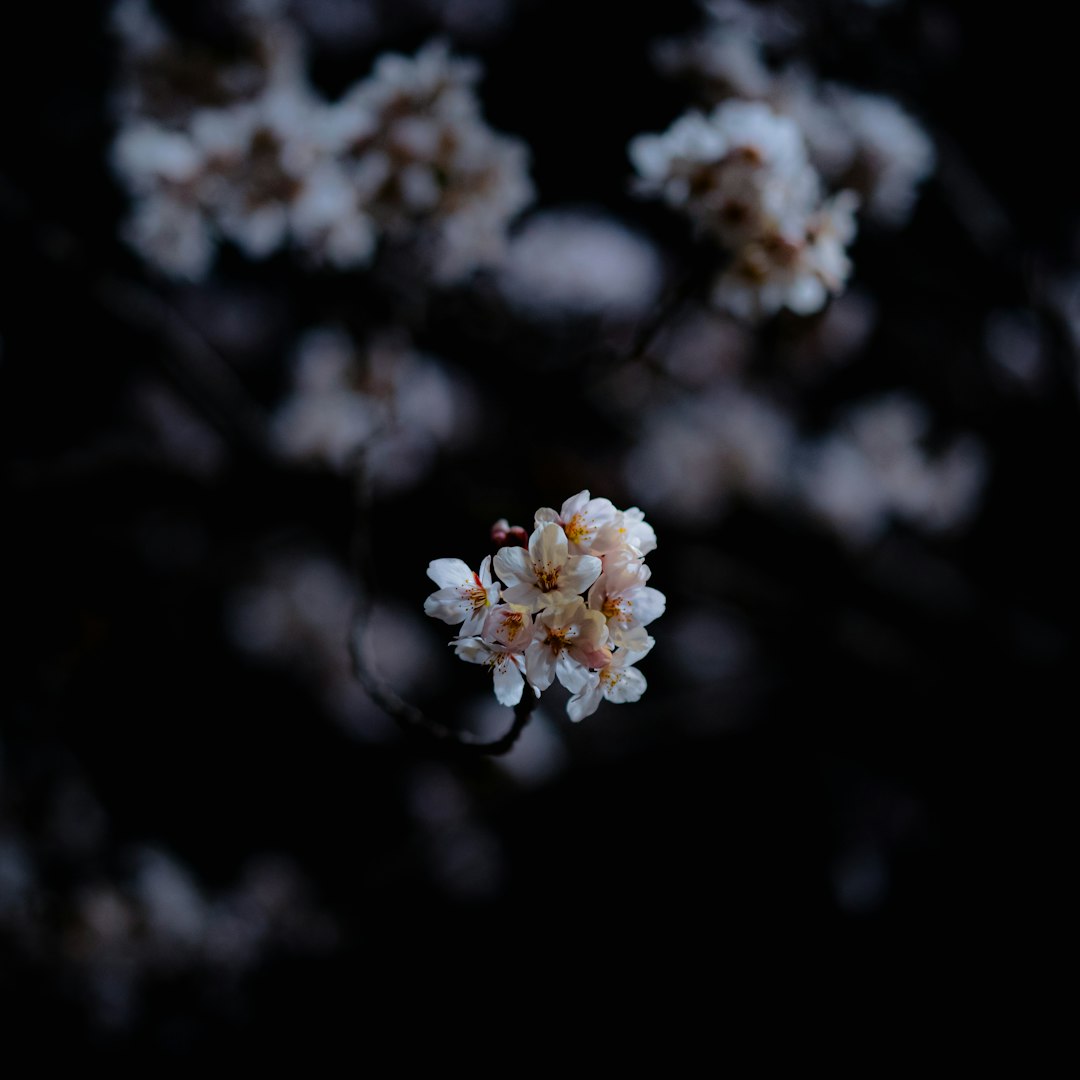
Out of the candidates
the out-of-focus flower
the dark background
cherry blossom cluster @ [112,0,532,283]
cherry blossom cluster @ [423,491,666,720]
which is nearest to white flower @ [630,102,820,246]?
cherry blossom cluster @ [112,0,532,283]

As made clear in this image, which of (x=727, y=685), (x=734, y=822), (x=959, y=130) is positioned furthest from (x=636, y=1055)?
(x=959, y=130)

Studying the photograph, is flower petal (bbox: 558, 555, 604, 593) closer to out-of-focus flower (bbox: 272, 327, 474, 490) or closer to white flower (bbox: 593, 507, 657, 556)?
white flower (bbox: 593, 507, 657, 556)

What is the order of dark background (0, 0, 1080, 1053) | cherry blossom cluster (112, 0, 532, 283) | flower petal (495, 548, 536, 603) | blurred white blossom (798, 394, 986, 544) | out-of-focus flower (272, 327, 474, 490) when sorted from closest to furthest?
flower petal (495, 548, 536, 603) → cherry blossom cluster (112, 0, 532, 283) → out-of-focus flower (272, 327, 474, 490) → dark background (0, 0, 1080, 1053) → blurred white blossom (798, 394, 986, 544)

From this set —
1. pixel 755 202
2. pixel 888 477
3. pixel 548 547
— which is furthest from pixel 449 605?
pixel 888 477

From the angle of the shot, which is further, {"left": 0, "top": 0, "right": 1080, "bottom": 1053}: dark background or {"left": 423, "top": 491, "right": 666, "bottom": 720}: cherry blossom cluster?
{"left": 0, "top": 0, "right": 1080, "bottom": 1053}: dark background

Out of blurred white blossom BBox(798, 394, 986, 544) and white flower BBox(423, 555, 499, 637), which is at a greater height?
blurred white blossom BBox(798, 394, 986, 544)

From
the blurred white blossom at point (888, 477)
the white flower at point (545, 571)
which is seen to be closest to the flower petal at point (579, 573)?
the white flower at point (545, 571)

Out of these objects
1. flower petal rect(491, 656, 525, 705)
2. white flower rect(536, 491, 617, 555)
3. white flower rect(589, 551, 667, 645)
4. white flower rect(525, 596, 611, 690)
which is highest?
white flower rect(536, 491, 617, 555)

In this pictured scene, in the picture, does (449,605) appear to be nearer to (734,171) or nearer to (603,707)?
(734,171)
